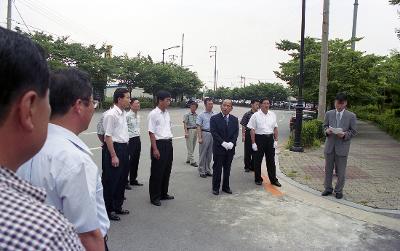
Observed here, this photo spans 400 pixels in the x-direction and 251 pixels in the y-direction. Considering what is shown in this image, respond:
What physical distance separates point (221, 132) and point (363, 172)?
4076 millimetres

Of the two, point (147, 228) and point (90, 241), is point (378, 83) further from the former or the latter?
point (90, 241)

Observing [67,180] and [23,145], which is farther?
[67,180]

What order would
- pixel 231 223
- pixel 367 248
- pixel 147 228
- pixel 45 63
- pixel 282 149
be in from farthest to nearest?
pixel 282 149 → pixel 231 223 → pixel 147 228 → pixel 367 248 → pixel 45 63

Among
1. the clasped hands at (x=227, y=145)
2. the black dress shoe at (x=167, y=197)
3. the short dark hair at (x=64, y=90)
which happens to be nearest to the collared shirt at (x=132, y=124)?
the black dress shoe at (x=167, y=197)

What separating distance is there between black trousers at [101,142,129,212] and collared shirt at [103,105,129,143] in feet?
0.34

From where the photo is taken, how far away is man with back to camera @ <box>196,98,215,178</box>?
336 inches

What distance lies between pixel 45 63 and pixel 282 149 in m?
12.4

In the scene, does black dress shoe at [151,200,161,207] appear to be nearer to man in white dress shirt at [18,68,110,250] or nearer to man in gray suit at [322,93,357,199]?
man in gray suit at [322,93,357,199]

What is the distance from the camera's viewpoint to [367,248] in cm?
469

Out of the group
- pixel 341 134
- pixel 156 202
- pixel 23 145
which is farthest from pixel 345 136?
pixel 23 145

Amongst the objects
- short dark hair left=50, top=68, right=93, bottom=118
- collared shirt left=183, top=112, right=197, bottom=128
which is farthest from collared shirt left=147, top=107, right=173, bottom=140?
short dark hair left=50, top=68, right=93, bottom=118

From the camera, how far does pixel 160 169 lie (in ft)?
20.6

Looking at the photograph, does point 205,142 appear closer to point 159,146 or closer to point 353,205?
point 159,146

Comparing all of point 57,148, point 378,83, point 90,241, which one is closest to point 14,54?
point 57,148
